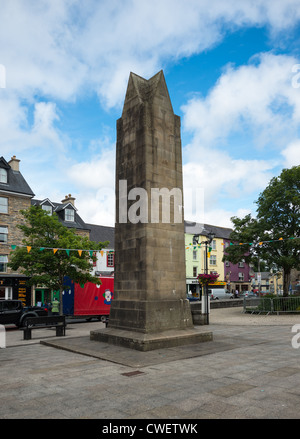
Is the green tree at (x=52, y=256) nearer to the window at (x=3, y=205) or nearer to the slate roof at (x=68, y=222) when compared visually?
the window at (x=3, y=205)

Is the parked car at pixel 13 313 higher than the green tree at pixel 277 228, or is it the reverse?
the green tree at pixel 277 228

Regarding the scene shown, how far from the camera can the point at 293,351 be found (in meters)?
10.5

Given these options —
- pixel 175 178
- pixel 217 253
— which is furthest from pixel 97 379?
pixel 217 253

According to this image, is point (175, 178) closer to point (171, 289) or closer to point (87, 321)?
point (171, 289)

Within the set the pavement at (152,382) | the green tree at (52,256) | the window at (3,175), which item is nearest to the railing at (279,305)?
the green tree at (52,256)

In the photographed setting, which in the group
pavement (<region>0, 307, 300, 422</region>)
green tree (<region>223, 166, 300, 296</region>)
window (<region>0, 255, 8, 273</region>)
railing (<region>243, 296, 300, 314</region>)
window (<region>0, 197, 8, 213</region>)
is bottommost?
railing (<region>243, 296, 300, 314</region>)

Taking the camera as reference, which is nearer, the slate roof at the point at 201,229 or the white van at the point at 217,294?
the white van at the point at 217,294

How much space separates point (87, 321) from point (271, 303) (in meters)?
13.4

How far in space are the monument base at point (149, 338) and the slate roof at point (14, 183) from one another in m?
24.9

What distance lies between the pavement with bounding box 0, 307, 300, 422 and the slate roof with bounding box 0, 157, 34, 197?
24626 mm

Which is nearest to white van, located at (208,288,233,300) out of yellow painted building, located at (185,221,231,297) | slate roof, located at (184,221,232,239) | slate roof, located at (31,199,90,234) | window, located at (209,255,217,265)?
yellow painted building, located at (185,221,231,297)

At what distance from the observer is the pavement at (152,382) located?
5.50 meters

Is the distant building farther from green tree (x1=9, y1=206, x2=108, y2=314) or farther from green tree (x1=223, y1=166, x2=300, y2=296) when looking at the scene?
green tree (x1=223, y1=166, x2=300, y2=296)

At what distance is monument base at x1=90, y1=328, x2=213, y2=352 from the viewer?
10586mm
